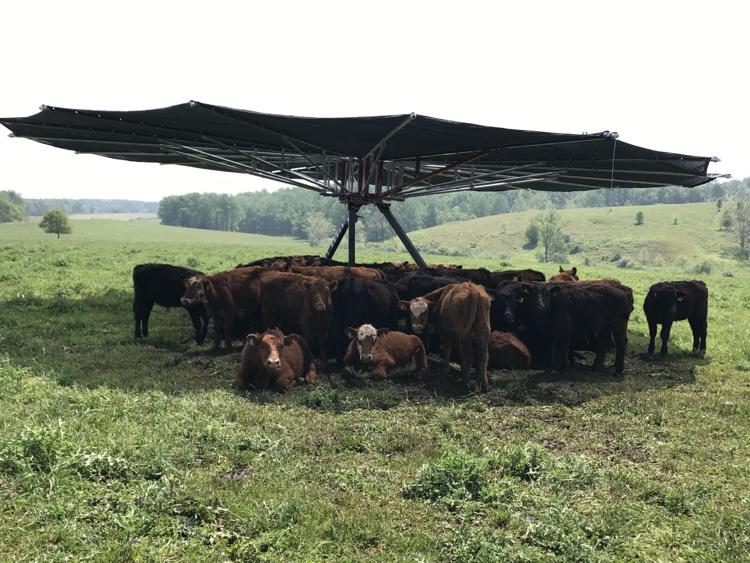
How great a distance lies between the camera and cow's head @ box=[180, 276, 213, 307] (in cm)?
1086

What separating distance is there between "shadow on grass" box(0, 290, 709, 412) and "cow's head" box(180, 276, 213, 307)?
3.10ft

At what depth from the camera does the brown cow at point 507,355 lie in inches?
409

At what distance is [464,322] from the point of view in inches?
367

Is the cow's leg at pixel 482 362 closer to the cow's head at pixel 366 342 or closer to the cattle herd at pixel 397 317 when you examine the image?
the cattle herd at pixel 397 317

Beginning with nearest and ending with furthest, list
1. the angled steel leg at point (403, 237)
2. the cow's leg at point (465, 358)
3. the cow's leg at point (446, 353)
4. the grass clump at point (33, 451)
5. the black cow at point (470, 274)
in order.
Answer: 1. the grass clump at point (33, 451)
2. the cow's leg at point (465, 358)
3. the cow's leg at point (446, 353)
4. the black cow at point (470, 274)
5. the angled steel leg at point (403, 237)

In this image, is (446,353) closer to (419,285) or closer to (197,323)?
(419,285)

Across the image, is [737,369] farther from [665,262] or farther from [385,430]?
[665,262]

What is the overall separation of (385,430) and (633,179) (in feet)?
46.8

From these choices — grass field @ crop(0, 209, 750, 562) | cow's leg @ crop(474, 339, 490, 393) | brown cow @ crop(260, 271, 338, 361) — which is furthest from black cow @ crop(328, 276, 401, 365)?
cow's leg @ crop(474, 339, 490, 393)

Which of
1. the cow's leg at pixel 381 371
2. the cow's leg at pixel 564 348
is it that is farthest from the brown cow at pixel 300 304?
the cow's leg at pixel 564 348

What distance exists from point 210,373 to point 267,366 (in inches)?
58.2

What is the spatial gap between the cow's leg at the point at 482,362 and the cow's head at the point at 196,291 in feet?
17.0

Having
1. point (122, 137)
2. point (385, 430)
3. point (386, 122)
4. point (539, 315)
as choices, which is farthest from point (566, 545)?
point (122, 137)

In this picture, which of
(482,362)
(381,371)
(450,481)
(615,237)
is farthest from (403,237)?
(615,237)
